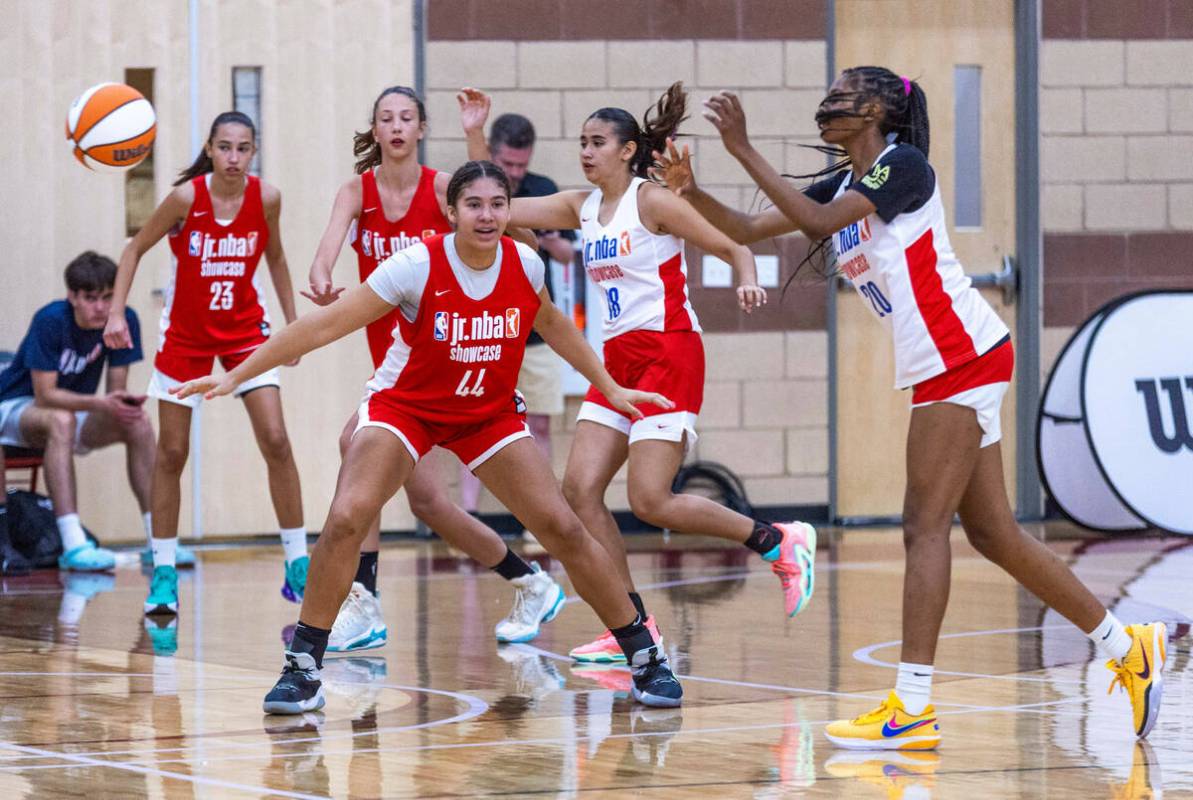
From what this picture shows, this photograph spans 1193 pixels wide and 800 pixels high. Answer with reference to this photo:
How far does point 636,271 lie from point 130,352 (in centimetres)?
Answer: 410

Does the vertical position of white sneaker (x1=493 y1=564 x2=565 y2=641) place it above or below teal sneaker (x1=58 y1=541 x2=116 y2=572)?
above

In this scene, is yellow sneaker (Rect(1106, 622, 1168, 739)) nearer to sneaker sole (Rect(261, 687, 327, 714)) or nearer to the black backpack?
sneaker sole (Rect(261, 687, 327, 714))

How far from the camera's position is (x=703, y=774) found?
13.4 ft

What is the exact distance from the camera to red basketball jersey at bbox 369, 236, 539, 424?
4859 mm

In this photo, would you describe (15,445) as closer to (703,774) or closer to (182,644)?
(182,644)

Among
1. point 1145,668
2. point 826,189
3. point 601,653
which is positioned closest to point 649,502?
point 601,653

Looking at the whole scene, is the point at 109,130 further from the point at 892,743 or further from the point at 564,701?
the point at 892,743

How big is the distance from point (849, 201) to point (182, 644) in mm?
2982

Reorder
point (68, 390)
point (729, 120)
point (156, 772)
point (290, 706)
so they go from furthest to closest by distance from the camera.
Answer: point (68, 390) → point (290, 706) → point (729, 120) → point (156, 772)

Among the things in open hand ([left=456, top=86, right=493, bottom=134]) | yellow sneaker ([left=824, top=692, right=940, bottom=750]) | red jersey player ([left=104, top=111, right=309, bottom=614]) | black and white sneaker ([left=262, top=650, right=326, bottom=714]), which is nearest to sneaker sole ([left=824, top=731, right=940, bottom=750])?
yellow sneaker ([left=824, top=692, right=940, bottom=750])

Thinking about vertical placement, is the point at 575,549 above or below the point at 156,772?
above

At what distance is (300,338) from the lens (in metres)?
4.71

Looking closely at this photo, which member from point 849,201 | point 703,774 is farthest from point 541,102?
point 703,774

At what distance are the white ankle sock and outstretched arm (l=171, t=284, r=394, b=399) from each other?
1642 mm
